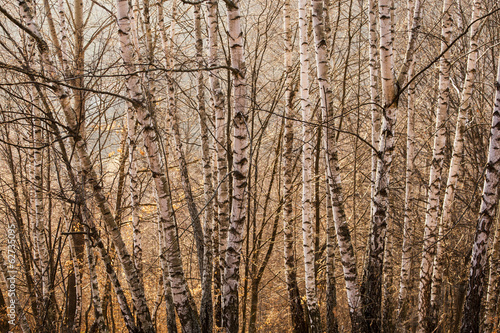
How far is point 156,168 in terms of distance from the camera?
4.12m

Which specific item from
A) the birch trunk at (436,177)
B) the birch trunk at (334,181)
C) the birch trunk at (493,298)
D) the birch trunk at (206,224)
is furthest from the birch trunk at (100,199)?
the birch trunk at (493,298)

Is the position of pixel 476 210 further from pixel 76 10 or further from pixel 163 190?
pixel 76 10

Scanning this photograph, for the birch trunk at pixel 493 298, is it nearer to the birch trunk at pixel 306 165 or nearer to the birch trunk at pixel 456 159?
the birch trunk at pixel 456 159

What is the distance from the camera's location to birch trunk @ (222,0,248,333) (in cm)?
362

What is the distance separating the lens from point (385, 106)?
4.05 metres

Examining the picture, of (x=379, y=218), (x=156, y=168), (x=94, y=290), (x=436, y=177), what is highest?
(x=436, y=177)

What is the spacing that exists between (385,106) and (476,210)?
17.3 feet

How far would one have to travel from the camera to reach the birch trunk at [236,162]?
3623 mm

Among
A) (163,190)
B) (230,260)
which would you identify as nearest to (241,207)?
(230,260)

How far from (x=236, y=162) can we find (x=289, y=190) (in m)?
3.22

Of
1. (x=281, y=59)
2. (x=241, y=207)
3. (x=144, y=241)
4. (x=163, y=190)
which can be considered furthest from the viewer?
(x=144, y=241)

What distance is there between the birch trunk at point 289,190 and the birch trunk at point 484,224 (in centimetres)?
314

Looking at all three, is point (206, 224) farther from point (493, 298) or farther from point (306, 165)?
point (493, 298)

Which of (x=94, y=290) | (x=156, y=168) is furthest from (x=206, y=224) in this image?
(x=156, y=168)
